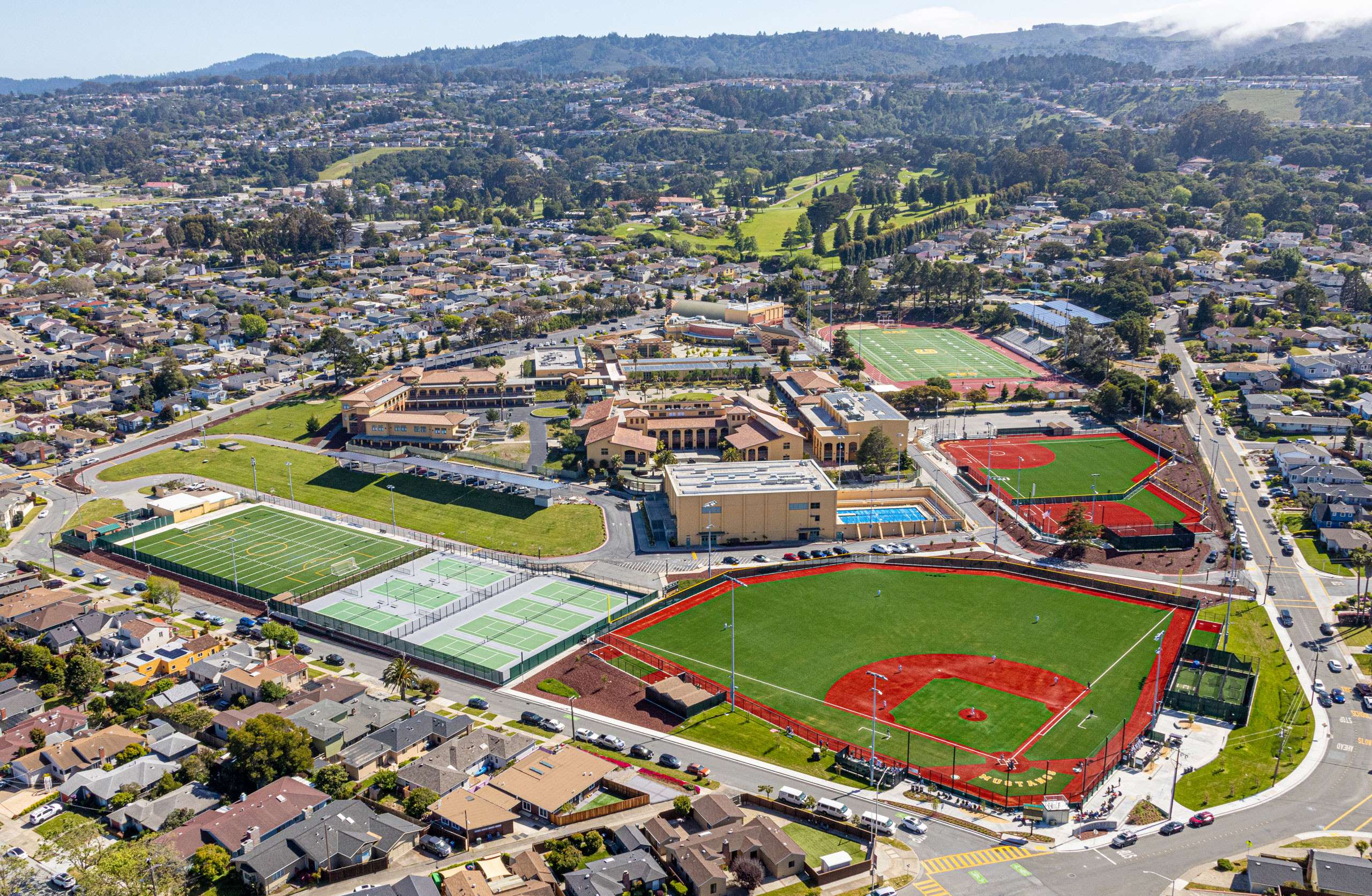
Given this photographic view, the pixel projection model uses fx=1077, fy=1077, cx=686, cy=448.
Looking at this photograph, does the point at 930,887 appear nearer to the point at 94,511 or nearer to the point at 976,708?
the point at 976,708

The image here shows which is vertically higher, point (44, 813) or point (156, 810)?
point (156, 810)

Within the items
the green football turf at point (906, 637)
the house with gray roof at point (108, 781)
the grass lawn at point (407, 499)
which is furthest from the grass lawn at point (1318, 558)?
the house with gray roof at point (108, 781)

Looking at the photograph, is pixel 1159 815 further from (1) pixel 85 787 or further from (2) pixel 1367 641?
(1) pixel 85 787

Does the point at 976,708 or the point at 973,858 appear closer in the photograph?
the point at 973,858

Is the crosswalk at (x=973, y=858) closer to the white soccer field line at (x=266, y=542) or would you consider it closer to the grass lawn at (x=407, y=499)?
the grass lawn at (x=407, y=499)

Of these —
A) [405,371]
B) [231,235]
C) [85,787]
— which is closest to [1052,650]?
[85,787]

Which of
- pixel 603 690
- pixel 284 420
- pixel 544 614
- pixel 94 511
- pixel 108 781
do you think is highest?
pixel 284 420

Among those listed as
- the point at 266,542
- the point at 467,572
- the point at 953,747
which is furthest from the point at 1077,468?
the point at 266,542

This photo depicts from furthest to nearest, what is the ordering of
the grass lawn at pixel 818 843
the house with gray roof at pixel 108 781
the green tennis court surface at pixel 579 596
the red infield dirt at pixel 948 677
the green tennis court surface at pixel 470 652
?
1. the green tennis court surface at pixel 579 596
2. the green tennis court surface at pixel 470 652
3. the red infield dirt at pixel 948 677
4. the house with gray roof at pixel 108 781
5. the grass lawn at pixel 818 843

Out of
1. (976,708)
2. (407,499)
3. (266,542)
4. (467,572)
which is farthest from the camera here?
(407,499)
